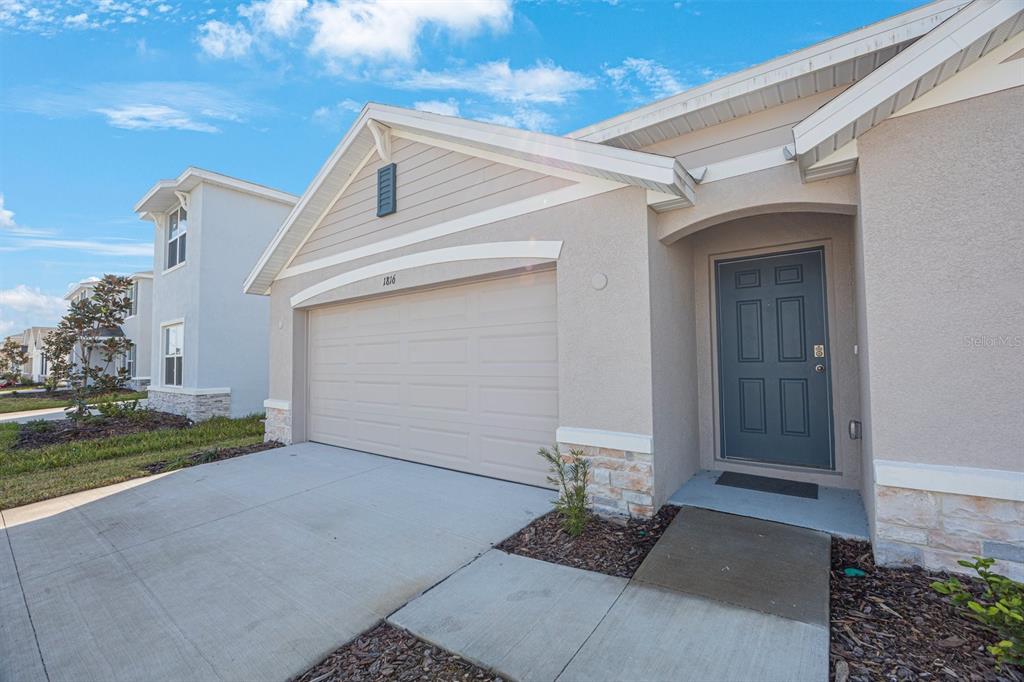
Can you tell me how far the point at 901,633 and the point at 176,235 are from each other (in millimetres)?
16492

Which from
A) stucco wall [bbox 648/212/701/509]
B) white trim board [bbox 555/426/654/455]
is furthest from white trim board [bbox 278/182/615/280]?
white trim board [bbox 555/426/654/455]

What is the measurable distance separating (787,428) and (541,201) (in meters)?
3.63

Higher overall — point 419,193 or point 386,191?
point 386,191

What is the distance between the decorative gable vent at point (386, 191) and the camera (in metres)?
6.42

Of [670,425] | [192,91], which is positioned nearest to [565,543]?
[670,425]

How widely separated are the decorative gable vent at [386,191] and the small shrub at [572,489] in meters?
4.16

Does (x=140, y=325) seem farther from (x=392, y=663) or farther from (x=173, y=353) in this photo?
(x=392, y=663)

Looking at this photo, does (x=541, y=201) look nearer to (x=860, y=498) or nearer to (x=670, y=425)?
(x=670, y=425)

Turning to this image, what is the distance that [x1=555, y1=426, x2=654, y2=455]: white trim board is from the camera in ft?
13.2

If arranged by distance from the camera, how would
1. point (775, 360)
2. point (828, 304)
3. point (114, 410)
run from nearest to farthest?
point (828, 304) < point (775, 360) < point (114, 410)

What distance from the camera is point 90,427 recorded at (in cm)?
998

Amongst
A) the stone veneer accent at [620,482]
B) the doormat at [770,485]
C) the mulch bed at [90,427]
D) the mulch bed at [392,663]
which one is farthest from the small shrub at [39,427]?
the doormat at [770,485]

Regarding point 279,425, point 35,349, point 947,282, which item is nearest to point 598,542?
point 947,282

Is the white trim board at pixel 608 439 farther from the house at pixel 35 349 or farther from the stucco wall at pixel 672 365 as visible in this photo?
the house at pixel 35 349
